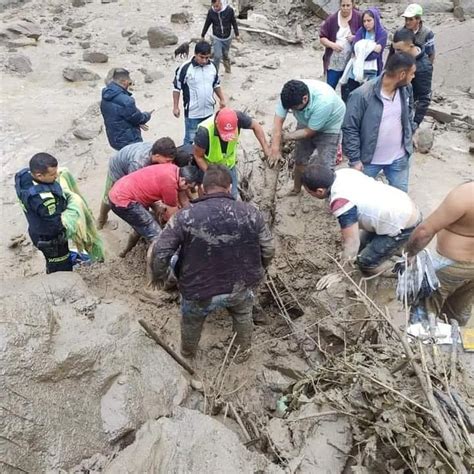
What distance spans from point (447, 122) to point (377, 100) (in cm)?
352

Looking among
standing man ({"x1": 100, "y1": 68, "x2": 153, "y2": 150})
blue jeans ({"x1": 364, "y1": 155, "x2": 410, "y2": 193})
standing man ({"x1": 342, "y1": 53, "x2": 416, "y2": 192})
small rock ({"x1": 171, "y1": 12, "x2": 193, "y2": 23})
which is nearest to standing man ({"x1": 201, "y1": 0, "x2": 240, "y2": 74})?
small rock ({"x1": 171, "y1": 12, "x2": 193, "y2": 23})

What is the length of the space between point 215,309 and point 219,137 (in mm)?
1748

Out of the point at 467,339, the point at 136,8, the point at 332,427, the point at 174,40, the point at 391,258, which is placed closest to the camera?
the point at 332,427

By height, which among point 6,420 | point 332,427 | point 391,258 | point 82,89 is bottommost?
point 82,89

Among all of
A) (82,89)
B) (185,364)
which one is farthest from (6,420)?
(82,89)

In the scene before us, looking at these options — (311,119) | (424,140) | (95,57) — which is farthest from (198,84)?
(95,57)

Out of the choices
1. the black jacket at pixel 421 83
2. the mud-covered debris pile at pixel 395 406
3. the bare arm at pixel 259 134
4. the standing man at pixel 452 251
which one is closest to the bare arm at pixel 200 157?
the bare arm at pixel 259 134

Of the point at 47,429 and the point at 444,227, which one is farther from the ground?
the point at 444,227

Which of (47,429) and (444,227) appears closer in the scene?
(47,429)

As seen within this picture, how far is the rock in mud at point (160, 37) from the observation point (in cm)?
1091

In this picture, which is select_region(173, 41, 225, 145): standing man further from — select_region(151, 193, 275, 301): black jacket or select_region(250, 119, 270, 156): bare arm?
select_region(151, 193, 275, 301): black jacket

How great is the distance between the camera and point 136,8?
12992 millimetres

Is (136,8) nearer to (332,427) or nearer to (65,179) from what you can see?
(65,179)

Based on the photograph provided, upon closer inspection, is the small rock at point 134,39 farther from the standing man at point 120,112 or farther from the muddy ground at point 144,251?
the standing man at point 120,112
